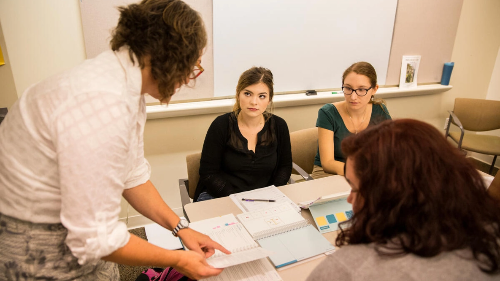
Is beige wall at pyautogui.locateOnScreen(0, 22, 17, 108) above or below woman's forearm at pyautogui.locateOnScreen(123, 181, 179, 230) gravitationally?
above

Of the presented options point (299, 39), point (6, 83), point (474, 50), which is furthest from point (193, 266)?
point (474, 50)

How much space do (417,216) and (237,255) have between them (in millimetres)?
616

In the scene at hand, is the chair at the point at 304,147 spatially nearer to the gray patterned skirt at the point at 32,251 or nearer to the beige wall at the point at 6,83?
the gray patterned skirt at the point at 32,251

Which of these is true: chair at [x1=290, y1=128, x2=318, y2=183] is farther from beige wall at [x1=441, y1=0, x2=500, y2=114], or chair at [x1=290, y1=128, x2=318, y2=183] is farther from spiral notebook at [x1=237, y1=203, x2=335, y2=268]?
beige wall at [x1=441, y1=0, x2=500, y2=114]

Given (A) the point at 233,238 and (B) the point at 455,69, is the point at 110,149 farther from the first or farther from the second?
(B) the point at 455,69

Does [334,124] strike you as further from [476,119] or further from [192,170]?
[476,119]

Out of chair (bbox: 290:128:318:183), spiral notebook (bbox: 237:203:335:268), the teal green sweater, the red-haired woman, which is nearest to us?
the red-haired woman

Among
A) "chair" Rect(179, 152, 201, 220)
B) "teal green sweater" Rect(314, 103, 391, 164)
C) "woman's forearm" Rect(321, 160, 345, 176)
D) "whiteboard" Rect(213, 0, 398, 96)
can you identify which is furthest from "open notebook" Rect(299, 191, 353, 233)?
"whiteboard" Rect(213, 0, 398, 96)

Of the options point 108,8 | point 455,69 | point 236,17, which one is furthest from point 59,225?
point 455,69

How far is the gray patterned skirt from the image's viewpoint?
825mm

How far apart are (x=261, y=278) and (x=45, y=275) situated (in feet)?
2.05

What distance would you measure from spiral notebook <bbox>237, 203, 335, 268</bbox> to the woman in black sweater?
0.53m

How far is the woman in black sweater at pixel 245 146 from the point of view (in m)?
1.94

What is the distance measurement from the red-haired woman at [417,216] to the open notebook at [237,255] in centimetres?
37
